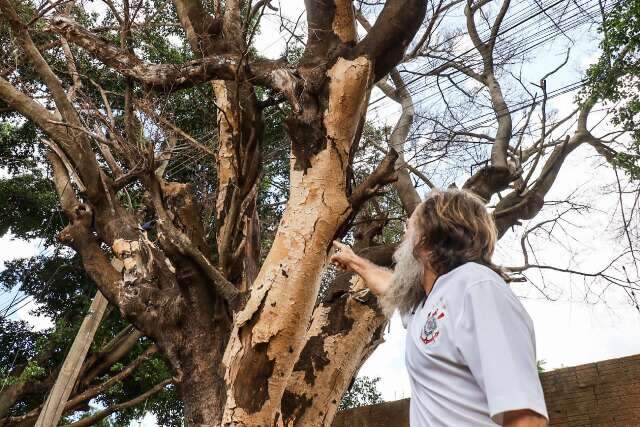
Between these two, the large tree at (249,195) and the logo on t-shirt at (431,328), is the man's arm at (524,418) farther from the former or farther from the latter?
the large tree at (249,195)

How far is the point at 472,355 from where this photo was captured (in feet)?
4.22

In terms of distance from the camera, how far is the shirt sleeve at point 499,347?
3.93ft

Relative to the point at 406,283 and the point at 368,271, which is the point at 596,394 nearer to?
the point at 368,271

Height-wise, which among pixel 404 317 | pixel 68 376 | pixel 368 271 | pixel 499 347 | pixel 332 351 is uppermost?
pixel 68 376

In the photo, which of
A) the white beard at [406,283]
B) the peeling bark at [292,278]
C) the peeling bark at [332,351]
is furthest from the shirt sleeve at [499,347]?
the peeling bark at [332,351]

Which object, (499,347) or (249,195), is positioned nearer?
(499,347)

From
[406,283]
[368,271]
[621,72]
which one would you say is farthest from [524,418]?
[621,72]

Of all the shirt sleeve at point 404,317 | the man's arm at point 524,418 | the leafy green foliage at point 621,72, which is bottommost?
the man's arm at point 524,418

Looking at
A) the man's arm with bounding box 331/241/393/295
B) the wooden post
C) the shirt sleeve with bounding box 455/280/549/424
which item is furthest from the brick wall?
the wooden post

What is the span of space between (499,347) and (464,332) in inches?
3.9

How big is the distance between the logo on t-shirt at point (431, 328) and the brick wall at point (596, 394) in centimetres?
293

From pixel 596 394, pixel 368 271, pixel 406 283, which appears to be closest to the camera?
pixel 406 283

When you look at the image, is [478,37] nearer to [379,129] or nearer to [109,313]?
[379,129]

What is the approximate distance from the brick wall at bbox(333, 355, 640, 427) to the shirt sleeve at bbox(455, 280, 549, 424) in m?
2.98
